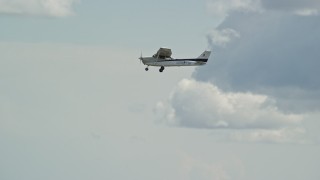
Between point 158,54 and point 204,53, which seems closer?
point 158,54

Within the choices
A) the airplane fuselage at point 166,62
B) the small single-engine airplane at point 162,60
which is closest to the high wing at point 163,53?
the small single-engine airplane at point 162,60

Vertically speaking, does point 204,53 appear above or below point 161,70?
above

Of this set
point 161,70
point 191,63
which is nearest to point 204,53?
point 191,63

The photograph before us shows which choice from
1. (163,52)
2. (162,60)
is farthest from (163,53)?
(162,60)

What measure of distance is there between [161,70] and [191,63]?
35.8ft

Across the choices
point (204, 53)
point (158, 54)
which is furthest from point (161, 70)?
point (204, 53)

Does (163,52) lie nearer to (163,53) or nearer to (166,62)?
(163,53)

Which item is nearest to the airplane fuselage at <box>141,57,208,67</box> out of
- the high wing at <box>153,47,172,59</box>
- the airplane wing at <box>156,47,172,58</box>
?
the high wing at <box>153,47,172,59</box>

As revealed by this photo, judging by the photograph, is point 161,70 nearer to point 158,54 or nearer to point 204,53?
point 158,54

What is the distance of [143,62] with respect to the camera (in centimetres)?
14562

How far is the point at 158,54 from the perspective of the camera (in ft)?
474

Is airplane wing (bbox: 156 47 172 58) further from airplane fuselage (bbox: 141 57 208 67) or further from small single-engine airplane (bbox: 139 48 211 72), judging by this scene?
airplane fuselage (bbox: 141 57 208 67)

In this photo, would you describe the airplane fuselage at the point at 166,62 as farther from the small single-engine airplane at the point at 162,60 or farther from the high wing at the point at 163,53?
the high wing at the point at 163,53

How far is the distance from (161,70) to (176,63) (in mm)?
6076
